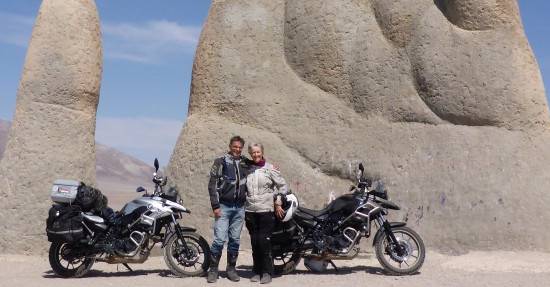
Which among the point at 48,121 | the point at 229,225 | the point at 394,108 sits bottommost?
the point at 229,225

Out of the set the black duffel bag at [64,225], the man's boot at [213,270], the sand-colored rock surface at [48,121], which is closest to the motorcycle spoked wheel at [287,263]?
the man's boot at [213,270]

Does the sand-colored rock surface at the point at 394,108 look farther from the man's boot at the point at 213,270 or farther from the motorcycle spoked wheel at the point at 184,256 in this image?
the man's boot at the point at 213,270

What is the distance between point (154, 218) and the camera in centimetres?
715

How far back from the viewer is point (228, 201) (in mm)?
6844

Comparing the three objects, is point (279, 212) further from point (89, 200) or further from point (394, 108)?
point (394, 108)

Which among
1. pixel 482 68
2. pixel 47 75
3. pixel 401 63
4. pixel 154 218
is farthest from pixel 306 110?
pixel 47 75

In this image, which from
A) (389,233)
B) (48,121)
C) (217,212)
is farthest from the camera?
(48,121)

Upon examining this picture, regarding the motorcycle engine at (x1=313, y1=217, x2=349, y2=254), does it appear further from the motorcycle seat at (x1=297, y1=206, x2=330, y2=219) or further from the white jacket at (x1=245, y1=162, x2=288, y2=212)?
the white jacket at (x1=245, y1=162, x2=288, y2=212)

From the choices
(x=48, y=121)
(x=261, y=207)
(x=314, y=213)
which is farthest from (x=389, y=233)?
(x=48, y=121)

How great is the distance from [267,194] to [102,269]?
2.41 metres

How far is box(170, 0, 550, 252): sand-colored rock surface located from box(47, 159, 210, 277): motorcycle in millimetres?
1859

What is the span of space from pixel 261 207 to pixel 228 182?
0.43 metres

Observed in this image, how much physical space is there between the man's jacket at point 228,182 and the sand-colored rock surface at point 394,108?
224 cm

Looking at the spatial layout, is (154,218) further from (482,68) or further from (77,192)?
(482,68)
